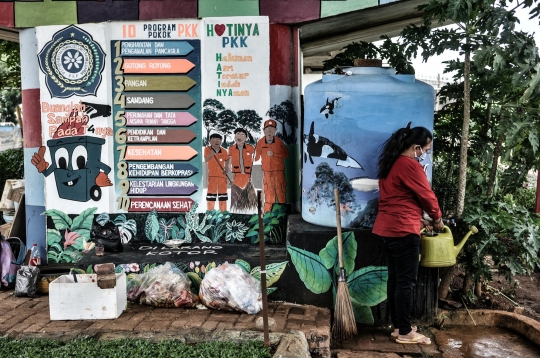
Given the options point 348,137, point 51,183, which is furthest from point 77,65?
point 348,137

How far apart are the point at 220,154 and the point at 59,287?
2.18 m

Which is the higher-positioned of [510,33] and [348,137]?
[510,33]

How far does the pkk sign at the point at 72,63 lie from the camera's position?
6.27m

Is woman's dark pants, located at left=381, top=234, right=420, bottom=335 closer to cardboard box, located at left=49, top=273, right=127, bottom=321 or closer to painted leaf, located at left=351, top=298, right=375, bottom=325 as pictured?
painted leaf, located at left=351, top=298, right=375, bottom=325

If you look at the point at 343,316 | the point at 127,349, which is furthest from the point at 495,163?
the point at 127,349

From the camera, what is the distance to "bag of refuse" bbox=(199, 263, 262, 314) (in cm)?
512

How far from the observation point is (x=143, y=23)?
618 cm

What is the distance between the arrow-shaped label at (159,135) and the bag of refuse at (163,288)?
1.45 m

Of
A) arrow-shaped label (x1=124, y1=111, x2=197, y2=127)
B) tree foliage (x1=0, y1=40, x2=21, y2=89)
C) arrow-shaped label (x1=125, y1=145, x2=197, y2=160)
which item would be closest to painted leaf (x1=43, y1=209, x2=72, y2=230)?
arrow-shaped label (x1=125, y1=145, x2=197, y2=160)

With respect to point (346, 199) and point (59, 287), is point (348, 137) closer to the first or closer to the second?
point (346, 199)

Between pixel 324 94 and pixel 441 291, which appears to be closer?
pixel 324 94

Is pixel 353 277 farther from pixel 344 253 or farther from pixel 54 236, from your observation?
pixel 54 236

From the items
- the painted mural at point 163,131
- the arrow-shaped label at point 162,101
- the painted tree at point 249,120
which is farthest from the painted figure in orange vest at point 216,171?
the arrow-shaped label at point 162,101

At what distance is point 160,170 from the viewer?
6.29m
